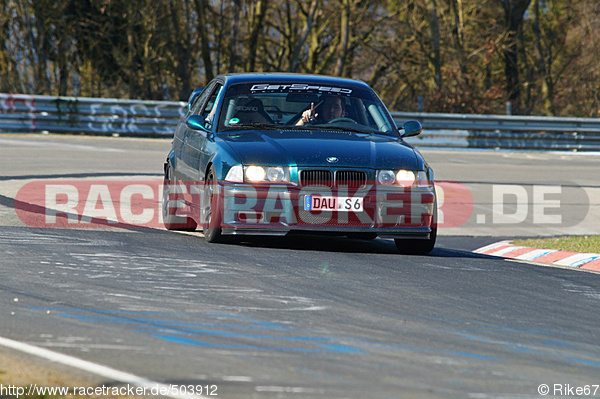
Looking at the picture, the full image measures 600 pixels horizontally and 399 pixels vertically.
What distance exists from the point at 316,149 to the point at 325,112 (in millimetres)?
1133

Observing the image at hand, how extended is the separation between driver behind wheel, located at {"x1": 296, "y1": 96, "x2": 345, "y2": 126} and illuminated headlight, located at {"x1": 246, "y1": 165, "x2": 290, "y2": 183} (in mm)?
1171

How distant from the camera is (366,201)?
799cm

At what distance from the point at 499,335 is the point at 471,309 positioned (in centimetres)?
76

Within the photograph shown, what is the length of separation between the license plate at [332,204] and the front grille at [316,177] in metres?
0.11

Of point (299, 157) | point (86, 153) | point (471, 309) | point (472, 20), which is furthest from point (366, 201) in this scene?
point (472, 20)

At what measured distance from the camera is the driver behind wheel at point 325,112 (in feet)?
29.6

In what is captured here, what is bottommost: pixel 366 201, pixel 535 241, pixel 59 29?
pixel 535 241

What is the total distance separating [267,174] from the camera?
311 inches

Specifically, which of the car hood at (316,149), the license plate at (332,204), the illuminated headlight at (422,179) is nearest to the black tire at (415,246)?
the illuminated headlight at (422,179)

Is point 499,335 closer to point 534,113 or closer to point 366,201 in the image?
point 366,201

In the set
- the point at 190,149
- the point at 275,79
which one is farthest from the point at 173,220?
the point at 275,79

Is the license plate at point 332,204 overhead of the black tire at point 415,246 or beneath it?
overhead

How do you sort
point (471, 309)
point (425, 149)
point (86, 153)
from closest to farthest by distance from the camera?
1. point (471, 309)
2. point (86, 153)
3. point (425, 149)

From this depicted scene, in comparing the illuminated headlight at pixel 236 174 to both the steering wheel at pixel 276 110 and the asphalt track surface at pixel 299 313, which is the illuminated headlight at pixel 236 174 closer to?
the asphalt track surface at pixel 299 313
